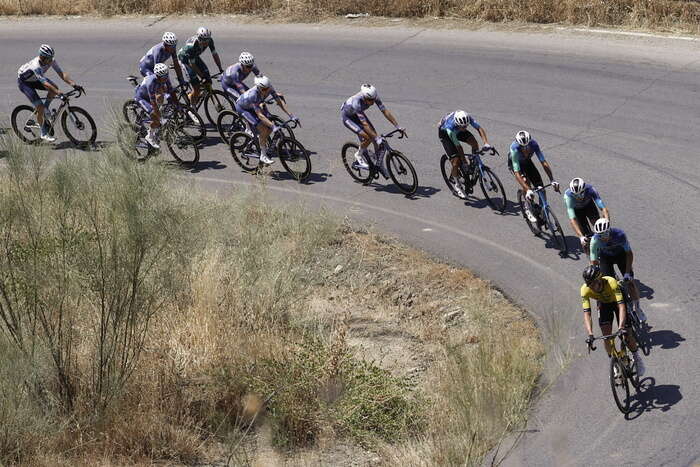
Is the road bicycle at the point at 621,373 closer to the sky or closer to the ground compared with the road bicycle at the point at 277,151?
closer to the ground

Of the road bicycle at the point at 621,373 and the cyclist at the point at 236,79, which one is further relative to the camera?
the cyclist at the point at 236,79

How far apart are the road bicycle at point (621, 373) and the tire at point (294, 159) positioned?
8.38 metres

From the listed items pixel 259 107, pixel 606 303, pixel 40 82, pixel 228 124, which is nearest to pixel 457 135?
pixel 259 107

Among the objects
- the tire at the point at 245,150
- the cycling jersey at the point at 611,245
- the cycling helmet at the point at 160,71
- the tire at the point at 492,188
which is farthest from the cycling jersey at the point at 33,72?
the cycling jersey at the point at 611,245

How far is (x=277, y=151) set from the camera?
19.0 m

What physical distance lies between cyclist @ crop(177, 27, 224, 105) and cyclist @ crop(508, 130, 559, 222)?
7.56m

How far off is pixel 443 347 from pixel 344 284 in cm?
281

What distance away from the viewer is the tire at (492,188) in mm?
16891

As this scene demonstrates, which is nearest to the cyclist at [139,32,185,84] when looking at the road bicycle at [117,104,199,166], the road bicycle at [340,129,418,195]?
the road bicycle at [117,104,199,166]

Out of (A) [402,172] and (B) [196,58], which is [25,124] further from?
(A) [402,172]

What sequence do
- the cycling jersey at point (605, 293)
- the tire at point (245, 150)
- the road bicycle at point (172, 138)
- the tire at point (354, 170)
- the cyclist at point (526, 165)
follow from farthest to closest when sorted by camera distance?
the tire at point (245, 150) < the road bicycle at point (172, 138) < the tire at point (354, 170) < the cyclist at point (526, 165) < the cycling jersey at point (605, 293)


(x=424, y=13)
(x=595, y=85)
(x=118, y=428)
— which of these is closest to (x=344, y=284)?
(x=118, y=428)

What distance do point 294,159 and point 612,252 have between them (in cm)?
766

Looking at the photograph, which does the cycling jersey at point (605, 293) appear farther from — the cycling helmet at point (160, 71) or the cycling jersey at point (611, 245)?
the cycling helmet at point (160, 71)
